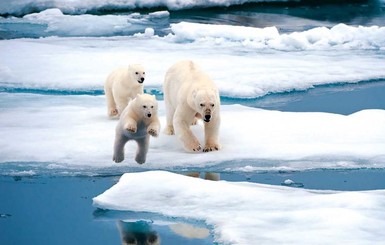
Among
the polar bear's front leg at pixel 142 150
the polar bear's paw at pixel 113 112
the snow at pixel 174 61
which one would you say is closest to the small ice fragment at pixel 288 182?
the polar bear's front leg at pixel 142 150

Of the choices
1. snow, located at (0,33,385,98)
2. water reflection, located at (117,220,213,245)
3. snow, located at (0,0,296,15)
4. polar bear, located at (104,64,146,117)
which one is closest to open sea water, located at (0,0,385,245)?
water reflection, located at (117,220,213,245)

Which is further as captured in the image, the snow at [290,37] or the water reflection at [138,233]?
the snow at [290,37]

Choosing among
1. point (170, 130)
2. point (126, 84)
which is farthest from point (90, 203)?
point (126, 84)

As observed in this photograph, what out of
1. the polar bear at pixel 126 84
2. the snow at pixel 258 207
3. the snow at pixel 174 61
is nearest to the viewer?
the snow at pixel 258 207

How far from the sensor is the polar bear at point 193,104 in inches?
207

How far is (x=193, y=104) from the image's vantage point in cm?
536

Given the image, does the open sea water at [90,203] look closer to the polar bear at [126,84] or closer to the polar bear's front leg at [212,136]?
the polar bear's front leg at [212,136]

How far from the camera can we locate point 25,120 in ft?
21.3

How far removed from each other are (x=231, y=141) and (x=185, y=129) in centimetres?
46

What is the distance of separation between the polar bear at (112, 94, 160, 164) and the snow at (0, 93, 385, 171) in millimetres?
155

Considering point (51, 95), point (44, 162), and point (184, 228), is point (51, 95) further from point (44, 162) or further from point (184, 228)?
point (184, 228)

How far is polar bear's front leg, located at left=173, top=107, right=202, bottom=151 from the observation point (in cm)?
549

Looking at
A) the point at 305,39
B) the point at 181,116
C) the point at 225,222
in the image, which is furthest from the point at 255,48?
the point at 225,222

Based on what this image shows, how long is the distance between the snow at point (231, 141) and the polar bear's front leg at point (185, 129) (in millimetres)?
66
